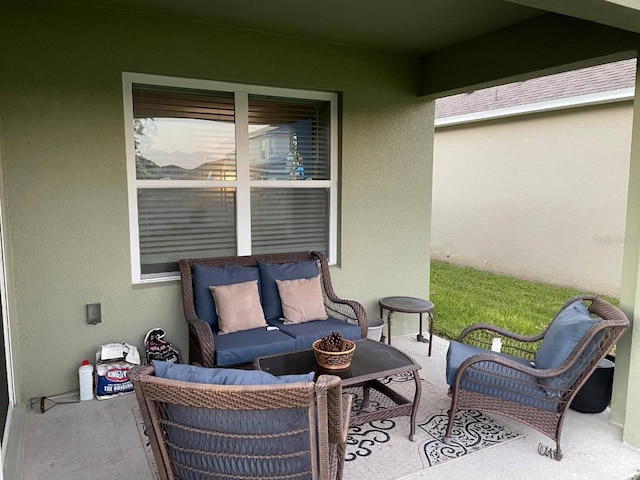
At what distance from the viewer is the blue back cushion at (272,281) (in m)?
4.14

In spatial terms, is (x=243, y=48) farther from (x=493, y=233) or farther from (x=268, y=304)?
(x=493, y=233)

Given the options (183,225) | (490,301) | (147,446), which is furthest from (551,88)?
(147,446)

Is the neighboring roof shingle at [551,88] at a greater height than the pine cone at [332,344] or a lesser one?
greater

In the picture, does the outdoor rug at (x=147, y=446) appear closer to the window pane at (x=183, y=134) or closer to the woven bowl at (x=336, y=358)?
the woven bowl at (x=336, y=358)

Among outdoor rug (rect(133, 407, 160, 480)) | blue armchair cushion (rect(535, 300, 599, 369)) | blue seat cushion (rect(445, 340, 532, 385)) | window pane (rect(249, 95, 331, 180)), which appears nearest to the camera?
outdoor rug (rect(133, 407, 160, 480))

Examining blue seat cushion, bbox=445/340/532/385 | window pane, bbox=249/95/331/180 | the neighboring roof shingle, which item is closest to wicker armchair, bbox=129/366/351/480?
blue seat cushion, bbox=445/340/532/385

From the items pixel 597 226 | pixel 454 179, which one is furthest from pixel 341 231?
pixel 454 179

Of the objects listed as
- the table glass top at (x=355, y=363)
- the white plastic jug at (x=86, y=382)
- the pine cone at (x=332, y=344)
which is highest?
the pine cone at (x=332, y=344)

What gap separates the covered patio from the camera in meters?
3.16

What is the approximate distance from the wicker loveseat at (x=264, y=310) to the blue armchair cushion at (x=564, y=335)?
1426mm

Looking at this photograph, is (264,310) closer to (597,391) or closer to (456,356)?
(456,356)

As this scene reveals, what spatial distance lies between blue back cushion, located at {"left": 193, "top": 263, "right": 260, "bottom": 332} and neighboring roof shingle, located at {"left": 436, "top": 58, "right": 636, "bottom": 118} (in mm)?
4977

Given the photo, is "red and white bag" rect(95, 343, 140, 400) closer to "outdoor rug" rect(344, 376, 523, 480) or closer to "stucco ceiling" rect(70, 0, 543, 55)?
"outdoor rug" rect(344, 376, 523, 480)

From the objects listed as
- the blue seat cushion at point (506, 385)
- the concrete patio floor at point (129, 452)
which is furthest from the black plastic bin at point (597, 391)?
the blue seat cushion at point (506, 385)
